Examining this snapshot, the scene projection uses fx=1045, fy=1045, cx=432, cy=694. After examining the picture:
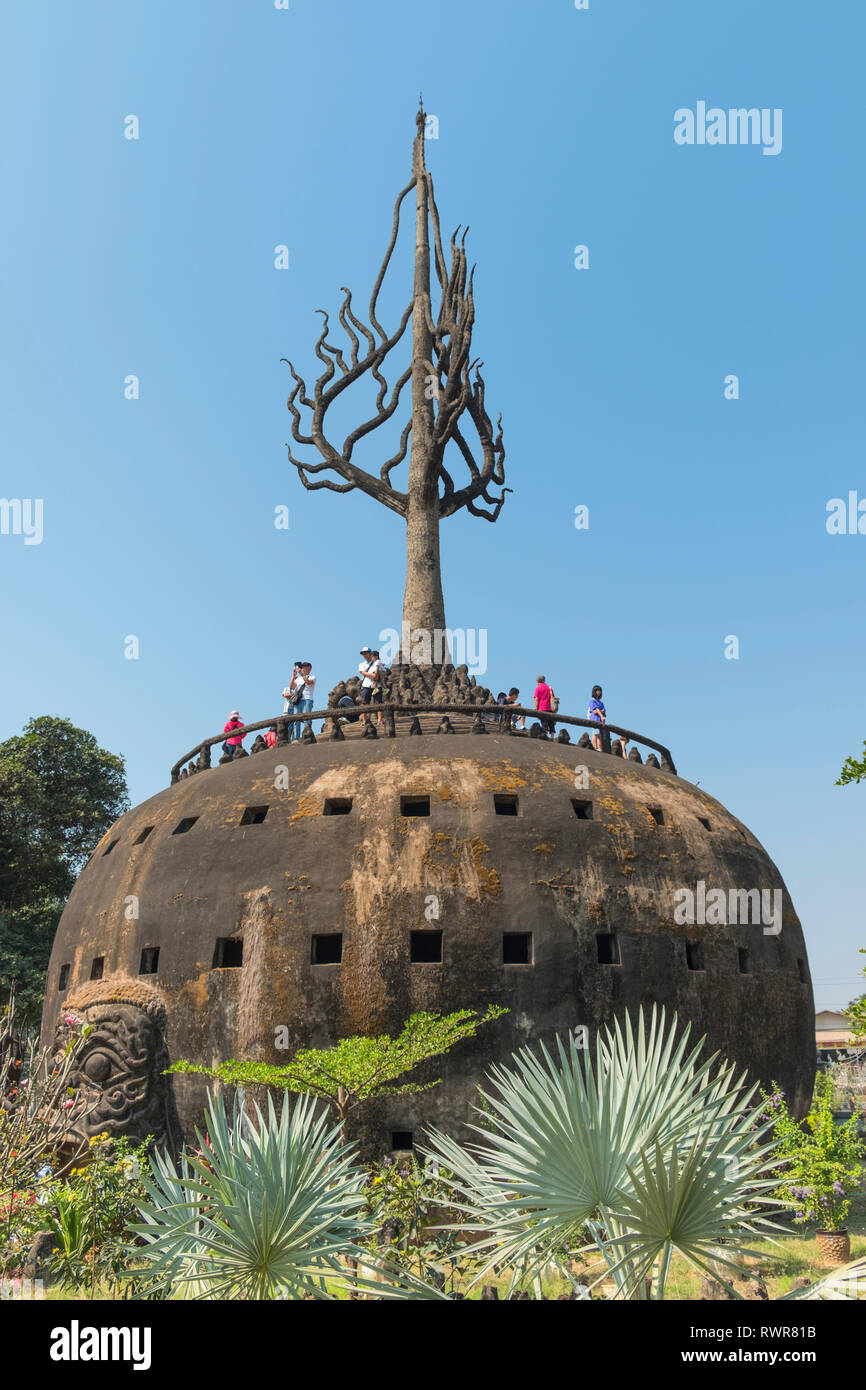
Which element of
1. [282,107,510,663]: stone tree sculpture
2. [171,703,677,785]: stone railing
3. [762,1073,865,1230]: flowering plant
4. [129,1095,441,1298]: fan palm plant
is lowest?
[762,1073,865,1230]: flowering plant

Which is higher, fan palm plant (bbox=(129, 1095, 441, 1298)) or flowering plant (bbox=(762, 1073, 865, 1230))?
fan palm plant (bbox=(129, 1095, 441, 1298))

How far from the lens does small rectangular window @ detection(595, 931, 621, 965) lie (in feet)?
54.1

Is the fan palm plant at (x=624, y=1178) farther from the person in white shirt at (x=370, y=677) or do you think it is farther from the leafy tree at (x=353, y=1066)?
the person in white shirt at (x=370, y=677)

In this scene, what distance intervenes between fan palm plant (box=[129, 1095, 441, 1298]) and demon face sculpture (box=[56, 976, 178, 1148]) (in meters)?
9.61

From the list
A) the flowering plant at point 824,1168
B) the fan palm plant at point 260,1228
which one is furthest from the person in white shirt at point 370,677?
the fan palm plant at point 260,1228

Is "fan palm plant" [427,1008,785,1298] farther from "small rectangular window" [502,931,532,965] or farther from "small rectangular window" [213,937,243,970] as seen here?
"small rectangular window" [213,937,243,970]

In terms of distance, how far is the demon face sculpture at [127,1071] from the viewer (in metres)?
16.1

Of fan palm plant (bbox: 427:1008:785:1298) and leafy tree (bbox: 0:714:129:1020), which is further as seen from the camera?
leafy tree (bbox: 0:714:129:1020)

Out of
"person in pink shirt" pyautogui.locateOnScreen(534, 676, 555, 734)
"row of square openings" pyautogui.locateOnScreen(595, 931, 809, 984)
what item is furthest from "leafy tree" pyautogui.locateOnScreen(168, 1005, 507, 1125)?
Answer: "person in pink shirt" pyautogui.locateOnScreen(534, 676, 555, 734)

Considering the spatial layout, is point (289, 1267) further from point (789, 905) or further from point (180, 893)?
point (789, 905)

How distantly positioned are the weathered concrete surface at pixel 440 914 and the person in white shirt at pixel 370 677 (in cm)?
257

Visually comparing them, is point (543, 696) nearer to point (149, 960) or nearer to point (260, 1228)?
point (149, 960)

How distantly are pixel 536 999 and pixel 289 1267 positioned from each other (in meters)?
10.2

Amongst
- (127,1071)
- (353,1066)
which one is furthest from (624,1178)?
(127,1071)
